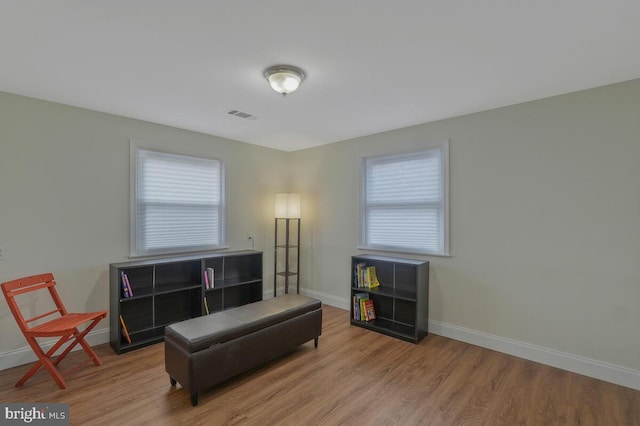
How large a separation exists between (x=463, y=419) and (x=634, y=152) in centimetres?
254

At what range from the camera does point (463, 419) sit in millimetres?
2154

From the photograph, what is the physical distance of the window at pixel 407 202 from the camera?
3648 millimetres

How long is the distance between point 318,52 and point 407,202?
2.33 metres

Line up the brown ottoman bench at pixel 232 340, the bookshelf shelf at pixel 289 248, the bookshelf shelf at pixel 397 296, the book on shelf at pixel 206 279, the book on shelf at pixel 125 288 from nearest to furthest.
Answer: the brown ottoman bench at pixel 232 340
the book on shelf at pixel 125 288
the bookshelf shelf at pixel 397 296
the book on shelf at pixel 206 279
the bookshelf shelf at pixel 289 248

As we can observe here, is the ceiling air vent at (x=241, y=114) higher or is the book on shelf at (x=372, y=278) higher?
the ceiling air vent at (x=241, y=114)

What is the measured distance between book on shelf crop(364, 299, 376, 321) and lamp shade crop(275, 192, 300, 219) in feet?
5.74

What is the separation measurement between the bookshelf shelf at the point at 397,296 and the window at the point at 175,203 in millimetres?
2107

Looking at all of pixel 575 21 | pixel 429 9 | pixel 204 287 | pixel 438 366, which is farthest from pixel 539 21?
pixel 204 287

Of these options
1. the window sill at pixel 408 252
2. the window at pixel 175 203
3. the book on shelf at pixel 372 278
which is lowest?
the book on shelf at pixel 372 278

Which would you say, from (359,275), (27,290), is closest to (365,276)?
(359,275)

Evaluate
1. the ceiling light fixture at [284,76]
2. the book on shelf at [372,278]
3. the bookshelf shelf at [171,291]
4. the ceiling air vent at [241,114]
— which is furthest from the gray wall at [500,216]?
the ceiling light fixture at [284,76]

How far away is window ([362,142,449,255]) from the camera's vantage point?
3.65m

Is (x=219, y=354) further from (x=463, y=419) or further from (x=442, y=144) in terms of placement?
(x=442, y=144)

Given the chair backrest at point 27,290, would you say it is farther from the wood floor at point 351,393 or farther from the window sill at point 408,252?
the window sill at point 408,252
